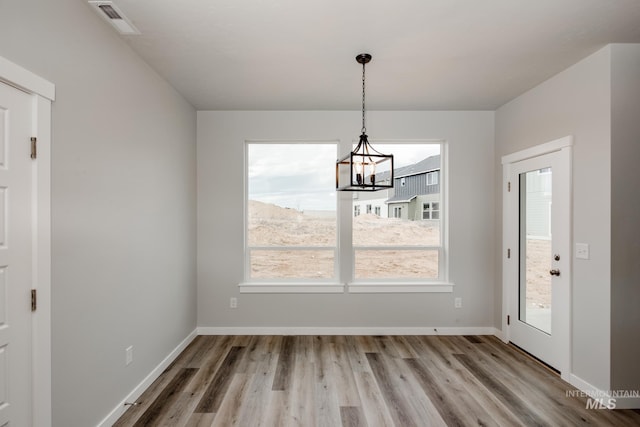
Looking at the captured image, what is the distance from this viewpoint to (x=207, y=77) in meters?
3.00

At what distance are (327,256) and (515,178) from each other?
235cm

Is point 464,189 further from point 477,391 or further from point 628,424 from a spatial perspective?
point 628,424

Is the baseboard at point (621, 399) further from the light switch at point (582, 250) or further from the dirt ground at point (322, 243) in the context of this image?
the dirt ground at point (322, 243)

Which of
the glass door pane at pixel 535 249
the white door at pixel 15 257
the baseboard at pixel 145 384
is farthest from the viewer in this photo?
the glass door pane at pixel 535 249

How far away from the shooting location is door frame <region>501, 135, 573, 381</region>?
9.09 feet

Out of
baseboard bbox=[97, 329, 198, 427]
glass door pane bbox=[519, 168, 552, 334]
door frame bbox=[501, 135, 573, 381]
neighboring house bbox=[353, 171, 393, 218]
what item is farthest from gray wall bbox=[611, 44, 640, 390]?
baseboard bbox=[97, 329, 198, 427]

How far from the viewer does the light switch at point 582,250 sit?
261 cm

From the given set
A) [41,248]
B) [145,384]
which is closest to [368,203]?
[145,384]

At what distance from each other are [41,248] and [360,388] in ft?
8.05

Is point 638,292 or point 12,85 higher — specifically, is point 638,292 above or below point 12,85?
below

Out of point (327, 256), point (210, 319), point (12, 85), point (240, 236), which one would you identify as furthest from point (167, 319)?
point (12, 85)

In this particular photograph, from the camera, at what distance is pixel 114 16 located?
2.06m

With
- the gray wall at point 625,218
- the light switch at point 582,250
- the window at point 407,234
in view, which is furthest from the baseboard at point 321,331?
the light switch at point 582,250

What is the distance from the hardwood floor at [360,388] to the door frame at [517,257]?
23 cm
